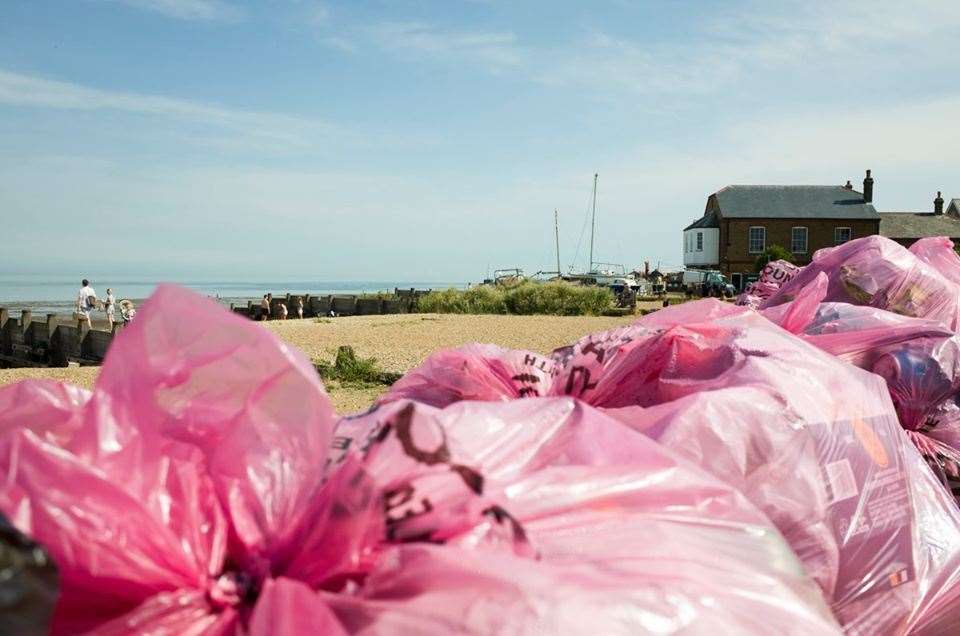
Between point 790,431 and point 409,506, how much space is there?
96cm

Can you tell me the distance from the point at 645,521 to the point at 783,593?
0.23 metres

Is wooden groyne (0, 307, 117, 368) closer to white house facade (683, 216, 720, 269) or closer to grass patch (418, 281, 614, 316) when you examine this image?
grass patch (418, 281, 614, 316)

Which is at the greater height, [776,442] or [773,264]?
[773,264]

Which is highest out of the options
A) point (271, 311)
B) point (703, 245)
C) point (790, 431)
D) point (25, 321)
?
point (703, 245)

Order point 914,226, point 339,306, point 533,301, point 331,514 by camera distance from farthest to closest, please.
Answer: point 914,226 < point 339,306 < point 533,301 < point 331,514

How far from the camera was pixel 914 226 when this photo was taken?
4272cm

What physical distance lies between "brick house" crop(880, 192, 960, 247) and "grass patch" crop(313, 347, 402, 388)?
125ft

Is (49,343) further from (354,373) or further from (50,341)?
(354,373)

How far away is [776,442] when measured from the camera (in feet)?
5.71

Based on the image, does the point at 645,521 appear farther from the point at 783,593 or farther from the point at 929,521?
the point at 929,521

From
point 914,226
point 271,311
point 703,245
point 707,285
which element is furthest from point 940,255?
point 914,226

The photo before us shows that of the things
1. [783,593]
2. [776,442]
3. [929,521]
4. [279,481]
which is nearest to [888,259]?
[929,521]

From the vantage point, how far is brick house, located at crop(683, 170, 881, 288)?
40719 mm

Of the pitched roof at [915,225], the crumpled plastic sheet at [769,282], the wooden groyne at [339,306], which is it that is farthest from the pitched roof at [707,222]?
the crumpled plastic sheet at [769,282]
